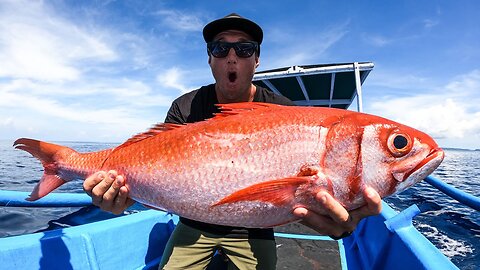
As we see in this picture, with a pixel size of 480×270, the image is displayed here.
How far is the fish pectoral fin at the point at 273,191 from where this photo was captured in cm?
175

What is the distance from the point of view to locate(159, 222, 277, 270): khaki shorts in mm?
2703

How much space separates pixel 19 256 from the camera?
8.48 feet

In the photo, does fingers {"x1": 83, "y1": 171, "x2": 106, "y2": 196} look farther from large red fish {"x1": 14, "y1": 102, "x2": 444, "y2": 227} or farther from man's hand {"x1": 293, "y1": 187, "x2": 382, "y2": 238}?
man's hand {"x1": 293, "y1": 187, "x2": 382, "y2": 238}

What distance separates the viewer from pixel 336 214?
Answer: 183cm

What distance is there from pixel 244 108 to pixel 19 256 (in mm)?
2470

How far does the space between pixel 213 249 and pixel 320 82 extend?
524 inches

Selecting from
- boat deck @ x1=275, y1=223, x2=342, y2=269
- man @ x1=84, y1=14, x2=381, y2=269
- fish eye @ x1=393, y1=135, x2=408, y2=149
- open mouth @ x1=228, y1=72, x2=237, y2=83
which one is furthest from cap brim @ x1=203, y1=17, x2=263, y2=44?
boat deck @ x1=275, y1=223, x2=342, y2=269

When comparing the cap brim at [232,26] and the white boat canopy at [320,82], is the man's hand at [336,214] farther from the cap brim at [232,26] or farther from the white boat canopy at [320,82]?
the white boat canopy at [320,82]

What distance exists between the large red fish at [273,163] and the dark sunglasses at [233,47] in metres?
0.92

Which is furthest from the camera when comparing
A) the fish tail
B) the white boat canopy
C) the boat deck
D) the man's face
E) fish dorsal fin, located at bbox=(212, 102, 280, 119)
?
the white boat canopy

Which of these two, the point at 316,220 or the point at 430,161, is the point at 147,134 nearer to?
the point at 316,220

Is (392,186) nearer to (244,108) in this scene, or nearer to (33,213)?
(244,108)

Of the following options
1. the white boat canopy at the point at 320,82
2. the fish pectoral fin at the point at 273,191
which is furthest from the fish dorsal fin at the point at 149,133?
the white boat canopy at the point at 320,82

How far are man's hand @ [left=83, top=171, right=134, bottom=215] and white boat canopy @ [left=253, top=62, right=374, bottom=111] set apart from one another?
419 inches
